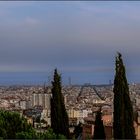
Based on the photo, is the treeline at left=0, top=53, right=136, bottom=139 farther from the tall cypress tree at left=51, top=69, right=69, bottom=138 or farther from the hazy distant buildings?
the hazy distant buildings

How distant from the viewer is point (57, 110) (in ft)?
70.8

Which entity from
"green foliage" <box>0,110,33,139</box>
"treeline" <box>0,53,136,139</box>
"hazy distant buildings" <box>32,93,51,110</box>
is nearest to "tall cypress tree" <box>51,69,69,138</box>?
"treeline" <box>0,53,136,139</box>

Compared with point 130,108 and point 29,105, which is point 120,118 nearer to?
point 130,108

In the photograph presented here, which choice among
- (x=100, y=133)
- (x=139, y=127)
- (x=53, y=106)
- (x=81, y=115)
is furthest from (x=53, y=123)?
(x=81, y=115)

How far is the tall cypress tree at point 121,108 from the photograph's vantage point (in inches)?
773

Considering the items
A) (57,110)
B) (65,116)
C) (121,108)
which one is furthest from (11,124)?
(121,108)

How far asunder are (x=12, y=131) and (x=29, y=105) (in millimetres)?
89321

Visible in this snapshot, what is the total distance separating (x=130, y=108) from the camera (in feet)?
66.0

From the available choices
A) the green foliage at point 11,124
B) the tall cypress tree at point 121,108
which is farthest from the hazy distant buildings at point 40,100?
the tall cypress tree at point 121,108

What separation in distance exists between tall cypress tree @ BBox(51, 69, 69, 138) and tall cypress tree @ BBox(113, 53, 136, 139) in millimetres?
2213

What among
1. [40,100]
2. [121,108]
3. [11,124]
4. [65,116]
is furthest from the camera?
[40,100]

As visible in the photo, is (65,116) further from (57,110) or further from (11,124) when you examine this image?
(11,124)

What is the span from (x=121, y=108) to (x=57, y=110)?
9.50 ft

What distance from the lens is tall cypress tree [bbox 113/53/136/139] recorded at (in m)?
19.6
